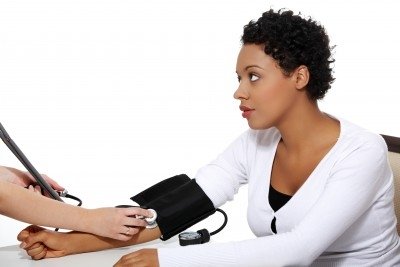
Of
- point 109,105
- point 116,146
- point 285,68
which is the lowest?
point 116,146

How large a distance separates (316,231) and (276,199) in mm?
248

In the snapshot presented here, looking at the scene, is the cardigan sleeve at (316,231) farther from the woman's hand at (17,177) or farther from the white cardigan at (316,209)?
the woman's hand at (17,177)

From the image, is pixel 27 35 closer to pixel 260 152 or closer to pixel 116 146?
pixel 116 146

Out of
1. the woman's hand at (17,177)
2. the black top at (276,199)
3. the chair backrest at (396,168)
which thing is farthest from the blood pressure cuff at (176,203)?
the chair backrest at (396,168)

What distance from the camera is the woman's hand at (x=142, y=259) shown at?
141 centimetres

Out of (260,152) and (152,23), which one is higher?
(152,23)

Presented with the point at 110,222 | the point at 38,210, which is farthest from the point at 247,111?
the point at 38,210

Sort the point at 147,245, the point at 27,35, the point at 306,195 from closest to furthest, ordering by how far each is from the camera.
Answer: the point at 306,195, the point at 147,245, the point at 27,35

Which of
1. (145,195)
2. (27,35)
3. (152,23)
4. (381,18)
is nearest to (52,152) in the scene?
(27,35)

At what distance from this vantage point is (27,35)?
10.5ft

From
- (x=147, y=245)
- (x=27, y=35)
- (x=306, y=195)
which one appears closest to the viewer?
(x=306, y=195)

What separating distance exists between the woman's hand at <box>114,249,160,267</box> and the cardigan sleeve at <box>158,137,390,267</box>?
0.02 meters

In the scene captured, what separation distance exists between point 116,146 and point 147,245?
5.37 ft

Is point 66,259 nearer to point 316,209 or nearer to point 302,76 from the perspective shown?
point 316,209
